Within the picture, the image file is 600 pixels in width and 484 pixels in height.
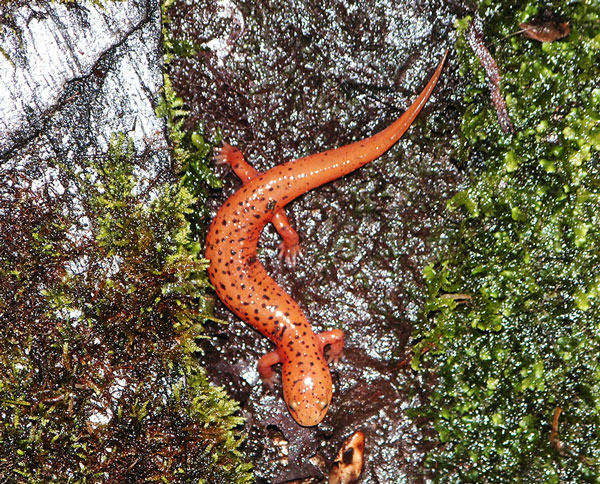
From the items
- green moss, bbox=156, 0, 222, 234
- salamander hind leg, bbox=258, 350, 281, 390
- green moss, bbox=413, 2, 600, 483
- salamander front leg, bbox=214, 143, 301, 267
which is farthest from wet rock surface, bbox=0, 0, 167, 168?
green moss, bbox=413, 2, 600, 483

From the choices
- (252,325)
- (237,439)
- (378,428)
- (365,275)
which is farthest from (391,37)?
(237,439)

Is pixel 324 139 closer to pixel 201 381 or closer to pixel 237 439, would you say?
pixel 201 381

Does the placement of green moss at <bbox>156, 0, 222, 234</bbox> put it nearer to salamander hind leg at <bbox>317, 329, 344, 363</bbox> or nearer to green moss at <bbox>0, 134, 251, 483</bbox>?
green moss at <bbox>0, 134, 251, 483</bbox>

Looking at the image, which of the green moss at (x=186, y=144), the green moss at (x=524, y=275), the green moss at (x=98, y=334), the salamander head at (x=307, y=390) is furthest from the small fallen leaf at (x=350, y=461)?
the green moss at (x=186, y=144)

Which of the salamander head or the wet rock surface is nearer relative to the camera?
the wet rock surface

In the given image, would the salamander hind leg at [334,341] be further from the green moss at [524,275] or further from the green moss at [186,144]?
the green moss at [186,144]

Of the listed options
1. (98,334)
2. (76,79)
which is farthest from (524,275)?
(76,79)
